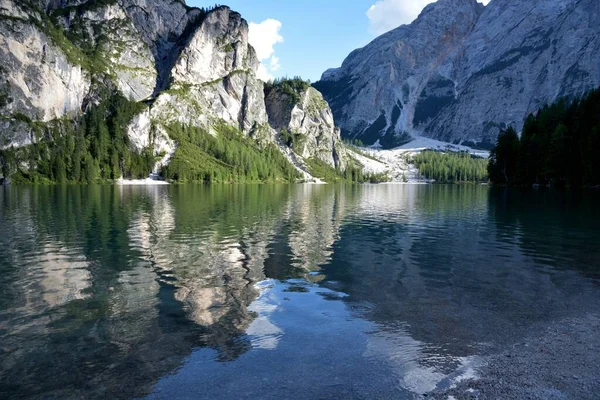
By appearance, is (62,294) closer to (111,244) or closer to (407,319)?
(111,244)

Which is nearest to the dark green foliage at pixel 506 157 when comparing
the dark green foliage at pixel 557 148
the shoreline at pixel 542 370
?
the dark green foliage at pixel 557 148

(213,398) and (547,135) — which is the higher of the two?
(547,135)

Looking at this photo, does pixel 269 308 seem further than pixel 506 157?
No

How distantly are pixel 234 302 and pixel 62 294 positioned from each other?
8.34 meters

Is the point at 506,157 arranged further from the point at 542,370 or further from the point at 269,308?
the point at 542,370

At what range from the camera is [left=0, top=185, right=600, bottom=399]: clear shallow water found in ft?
35.4

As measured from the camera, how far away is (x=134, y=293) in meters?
19.0

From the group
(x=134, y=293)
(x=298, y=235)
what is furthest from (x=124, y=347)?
(x=298, y=235)

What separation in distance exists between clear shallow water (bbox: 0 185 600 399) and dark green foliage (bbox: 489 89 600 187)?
300ft

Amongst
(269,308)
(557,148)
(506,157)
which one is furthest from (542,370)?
(506,157)

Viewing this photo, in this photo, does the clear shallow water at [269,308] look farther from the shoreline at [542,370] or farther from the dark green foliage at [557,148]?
the dark green foliage at [557,148]

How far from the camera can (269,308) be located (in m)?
17.0

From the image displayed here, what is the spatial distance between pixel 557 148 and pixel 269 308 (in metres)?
126

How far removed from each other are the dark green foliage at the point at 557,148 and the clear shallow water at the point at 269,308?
91.6 meters
